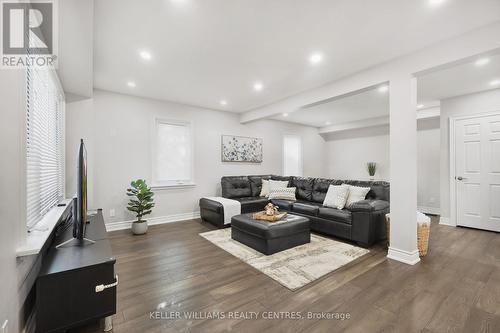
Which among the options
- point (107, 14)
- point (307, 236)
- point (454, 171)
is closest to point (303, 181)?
point (307, 236)

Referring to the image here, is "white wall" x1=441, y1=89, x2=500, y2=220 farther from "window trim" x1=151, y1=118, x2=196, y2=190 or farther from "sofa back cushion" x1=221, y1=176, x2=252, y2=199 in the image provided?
"window trim" x1=151, y1=118, x2=196, y2=190

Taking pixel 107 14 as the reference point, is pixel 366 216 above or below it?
below

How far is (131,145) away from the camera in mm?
4465

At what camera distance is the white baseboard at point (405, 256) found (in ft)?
9.13

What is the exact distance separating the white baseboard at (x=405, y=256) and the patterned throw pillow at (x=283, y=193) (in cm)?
237

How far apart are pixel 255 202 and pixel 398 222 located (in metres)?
2.70

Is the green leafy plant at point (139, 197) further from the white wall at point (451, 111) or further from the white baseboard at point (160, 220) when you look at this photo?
the white wall at point (451, 111)

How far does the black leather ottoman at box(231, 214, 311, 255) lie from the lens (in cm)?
302

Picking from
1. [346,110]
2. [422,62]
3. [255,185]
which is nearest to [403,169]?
[422,62]

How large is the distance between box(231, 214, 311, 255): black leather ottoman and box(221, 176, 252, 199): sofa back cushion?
170 centimetres

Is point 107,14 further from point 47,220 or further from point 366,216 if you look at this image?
point 366,216

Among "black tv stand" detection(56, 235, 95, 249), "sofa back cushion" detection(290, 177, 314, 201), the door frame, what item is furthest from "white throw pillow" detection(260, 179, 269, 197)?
"black tv stand" detection(56, 235, 95, 249)

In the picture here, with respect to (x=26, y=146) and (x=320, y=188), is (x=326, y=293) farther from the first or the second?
(x=320, y=188)

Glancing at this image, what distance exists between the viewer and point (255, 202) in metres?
4.91
